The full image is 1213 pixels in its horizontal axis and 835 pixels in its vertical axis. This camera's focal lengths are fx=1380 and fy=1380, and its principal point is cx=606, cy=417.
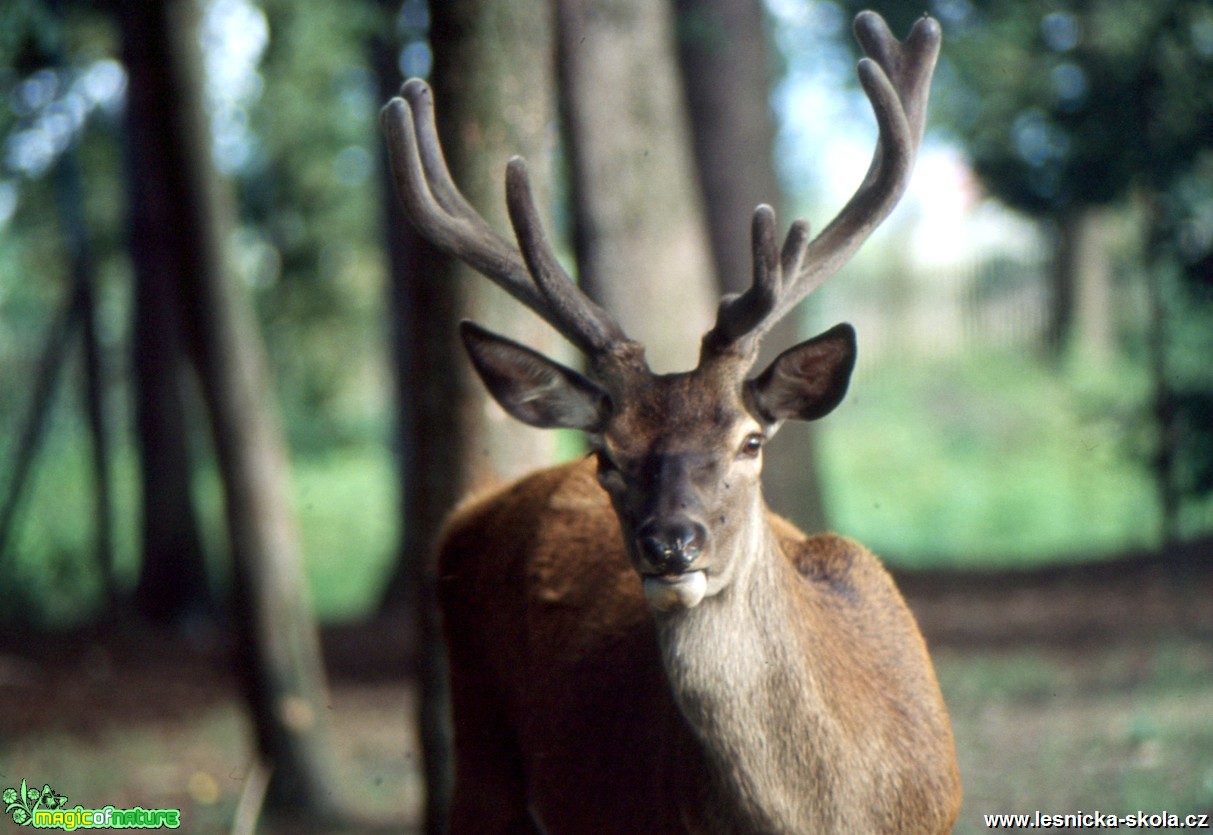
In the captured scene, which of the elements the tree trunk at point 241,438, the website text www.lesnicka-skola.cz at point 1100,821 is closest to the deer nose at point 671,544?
the website text www.lesnicka-skola.cz at point 1100,821

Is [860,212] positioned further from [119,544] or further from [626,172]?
[119,544]

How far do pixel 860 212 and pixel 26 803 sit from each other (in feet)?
13.8

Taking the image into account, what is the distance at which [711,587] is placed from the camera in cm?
343

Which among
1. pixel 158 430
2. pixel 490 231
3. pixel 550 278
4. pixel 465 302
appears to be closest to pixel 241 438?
pixel 465 302

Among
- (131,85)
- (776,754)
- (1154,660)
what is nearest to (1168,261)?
(1154,660)

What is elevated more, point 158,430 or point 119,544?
point 158,430

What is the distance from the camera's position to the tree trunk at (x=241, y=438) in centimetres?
735

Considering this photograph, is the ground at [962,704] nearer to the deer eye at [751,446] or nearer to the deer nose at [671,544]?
the deer eye at [751,446]

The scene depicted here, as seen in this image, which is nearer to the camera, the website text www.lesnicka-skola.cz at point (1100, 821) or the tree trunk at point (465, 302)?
the website text www.lesnicka-skola.cz at point (1100, 821)

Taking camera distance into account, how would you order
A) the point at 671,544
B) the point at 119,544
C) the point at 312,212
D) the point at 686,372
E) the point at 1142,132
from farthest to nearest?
1. the point at 312,212
2. the point at 119,544
3. the point at 1142,132
4. the point at 686,372
5. the point at 671,544

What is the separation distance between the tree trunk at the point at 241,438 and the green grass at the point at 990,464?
517 cm

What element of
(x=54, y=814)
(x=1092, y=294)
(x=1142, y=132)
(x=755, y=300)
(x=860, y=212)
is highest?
(x=1142, y=132)

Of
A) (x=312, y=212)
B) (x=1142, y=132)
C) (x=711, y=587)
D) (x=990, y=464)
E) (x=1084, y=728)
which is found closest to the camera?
(x=711, y=587)

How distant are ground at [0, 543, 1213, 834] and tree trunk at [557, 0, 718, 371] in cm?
251
